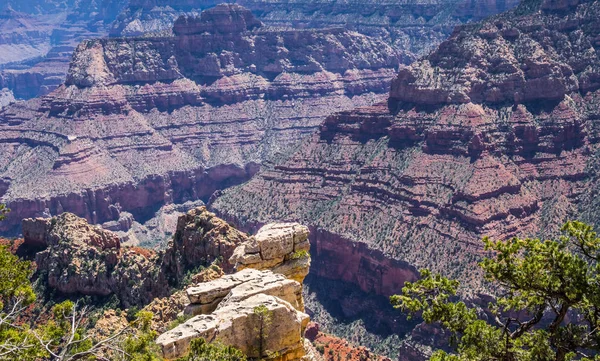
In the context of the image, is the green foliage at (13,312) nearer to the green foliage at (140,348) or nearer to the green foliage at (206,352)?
the green foliage at (140,348)

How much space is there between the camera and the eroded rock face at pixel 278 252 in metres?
49.3

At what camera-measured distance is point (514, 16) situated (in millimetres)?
147000

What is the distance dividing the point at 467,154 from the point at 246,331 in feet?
313

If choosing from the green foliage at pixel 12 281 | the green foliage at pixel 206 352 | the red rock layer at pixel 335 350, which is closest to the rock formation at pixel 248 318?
the green foliage at pixel 206 352

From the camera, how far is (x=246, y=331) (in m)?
36.8

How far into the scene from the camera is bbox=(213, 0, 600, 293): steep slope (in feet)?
381

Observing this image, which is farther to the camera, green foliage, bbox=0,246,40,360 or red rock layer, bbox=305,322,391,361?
red rock layer, bbox=305,322,391,361

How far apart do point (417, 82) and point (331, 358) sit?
82.9 m

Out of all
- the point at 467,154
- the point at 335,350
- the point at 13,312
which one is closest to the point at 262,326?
the point at 13,312

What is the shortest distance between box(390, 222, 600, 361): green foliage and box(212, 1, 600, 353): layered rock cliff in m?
69.7

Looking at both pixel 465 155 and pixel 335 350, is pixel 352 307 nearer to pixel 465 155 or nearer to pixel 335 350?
pixel 465 155

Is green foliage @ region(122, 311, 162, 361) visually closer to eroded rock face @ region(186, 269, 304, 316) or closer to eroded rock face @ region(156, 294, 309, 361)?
eroded rock face @ region(156, 294, 309, 361)

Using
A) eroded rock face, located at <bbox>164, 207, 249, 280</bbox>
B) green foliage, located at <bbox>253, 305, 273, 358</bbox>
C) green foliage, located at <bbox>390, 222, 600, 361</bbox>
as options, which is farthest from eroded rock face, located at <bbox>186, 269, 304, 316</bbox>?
eroded rock face, located at <bbox>164, 207, 249, 280</bbox>

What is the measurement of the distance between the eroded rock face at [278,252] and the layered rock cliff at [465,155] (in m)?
59.2
